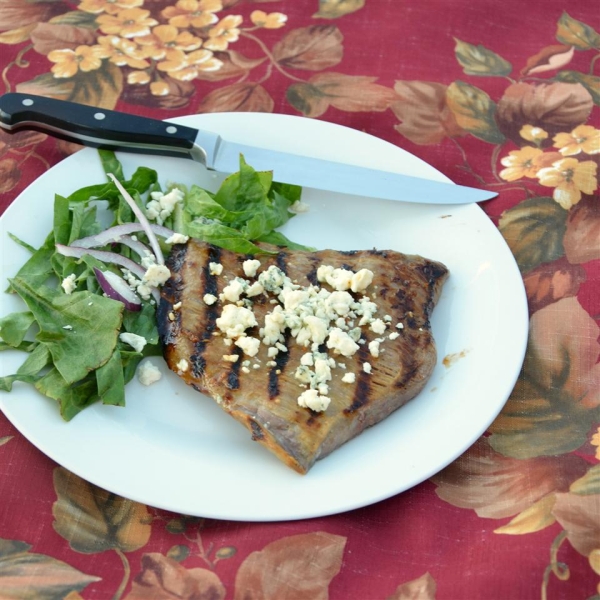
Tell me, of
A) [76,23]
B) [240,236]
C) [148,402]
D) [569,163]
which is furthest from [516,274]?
[76,23]

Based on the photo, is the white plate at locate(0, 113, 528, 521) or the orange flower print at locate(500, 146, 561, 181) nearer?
the white plate at locate(0, 113, 528, 521)

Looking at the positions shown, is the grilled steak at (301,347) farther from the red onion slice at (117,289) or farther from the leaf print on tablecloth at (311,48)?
the leaf print on tablecloth at (311,48)

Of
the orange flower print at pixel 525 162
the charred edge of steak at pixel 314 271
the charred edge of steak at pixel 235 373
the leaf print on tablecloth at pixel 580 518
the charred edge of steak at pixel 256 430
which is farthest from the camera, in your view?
the orange flower print at pixel 525 162

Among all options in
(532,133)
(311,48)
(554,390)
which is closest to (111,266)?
(554,390)

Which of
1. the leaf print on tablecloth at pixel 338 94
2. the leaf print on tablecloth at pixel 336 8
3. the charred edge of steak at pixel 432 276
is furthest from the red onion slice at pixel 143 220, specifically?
the leaf print on tablecloth at pixel 336 8

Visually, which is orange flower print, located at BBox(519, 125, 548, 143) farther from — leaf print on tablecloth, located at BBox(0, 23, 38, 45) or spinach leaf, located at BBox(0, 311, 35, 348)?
leaf print on tablecloth, located at BBox(0, 23, 38, 45)

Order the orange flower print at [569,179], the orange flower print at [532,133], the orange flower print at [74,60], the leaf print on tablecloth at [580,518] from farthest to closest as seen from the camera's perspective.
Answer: the orange flower print at [74,60] < the orange flower print at [532,133] < the orange flower print at [569,179] < the leaf print on tablecloth at [580,518]

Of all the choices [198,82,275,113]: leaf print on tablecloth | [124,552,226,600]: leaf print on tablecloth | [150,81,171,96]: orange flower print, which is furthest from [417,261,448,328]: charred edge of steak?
[150,81,171,96]: orange flower print

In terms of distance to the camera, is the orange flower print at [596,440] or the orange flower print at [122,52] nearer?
the orange flower print at [596,440]

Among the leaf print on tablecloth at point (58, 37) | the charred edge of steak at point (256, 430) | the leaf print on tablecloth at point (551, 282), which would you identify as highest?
the leaf print on tablecloth at point (58, 37)
